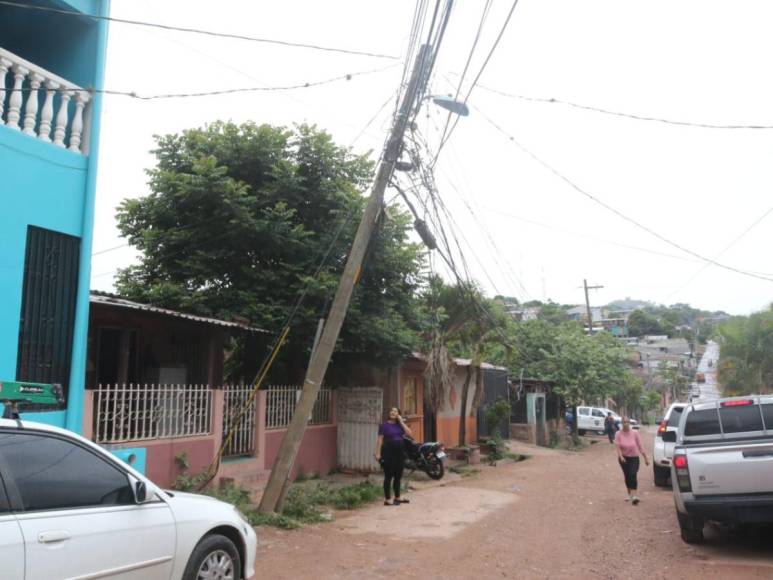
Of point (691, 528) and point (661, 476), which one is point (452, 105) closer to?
point (691, 528)

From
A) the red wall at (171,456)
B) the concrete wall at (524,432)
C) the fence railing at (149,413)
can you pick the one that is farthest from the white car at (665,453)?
the concrete wall at (524,432)

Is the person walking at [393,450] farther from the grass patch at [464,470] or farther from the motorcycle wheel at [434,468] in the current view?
the grass patch at [464,470]

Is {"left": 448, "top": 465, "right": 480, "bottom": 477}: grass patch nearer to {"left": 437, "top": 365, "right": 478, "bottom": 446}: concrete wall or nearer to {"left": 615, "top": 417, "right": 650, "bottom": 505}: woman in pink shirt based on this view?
{"left": 437, "top": 365, "right": 478, "bottom": 446}: concrete wall

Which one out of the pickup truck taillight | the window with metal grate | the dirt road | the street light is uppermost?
the street light

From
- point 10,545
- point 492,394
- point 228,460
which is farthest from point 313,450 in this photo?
point 492,394

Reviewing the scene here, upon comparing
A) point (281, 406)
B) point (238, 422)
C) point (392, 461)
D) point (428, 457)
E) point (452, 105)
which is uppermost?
point (452, 105)

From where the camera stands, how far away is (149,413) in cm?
921

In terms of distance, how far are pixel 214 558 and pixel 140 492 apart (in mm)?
923

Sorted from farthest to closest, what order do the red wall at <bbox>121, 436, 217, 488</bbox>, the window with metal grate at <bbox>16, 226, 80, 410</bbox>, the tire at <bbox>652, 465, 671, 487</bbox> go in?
1. the tire at <bbox>652, 465, 671, 487</bbox>
2. the red wall at <bbox>121, 436, 217, 488</bbox>
3. the window with metal grate at <bbox>16, 226, 80, 410</bbox>

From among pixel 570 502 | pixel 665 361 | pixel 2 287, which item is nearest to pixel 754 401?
pixel 570 502

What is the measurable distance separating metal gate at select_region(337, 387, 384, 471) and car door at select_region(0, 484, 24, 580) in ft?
34.1

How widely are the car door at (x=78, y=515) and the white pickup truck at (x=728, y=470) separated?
5539 millimetres

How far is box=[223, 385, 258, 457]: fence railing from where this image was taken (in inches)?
425

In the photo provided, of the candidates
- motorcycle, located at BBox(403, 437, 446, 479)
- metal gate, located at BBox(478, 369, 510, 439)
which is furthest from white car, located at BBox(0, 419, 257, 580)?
metal gate, located at BBox(478, 369, 510, 439)
